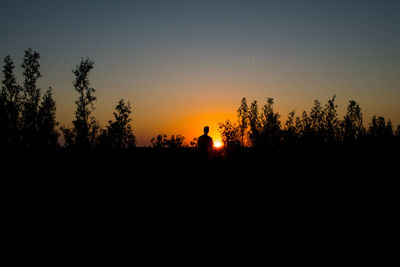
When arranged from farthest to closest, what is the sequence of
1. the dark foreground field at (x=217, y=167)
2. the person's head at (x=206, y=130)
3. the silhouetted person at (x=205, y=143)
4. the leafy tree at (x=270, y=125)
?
the leafy tree at (x=270, y=125) < the silhouetted person at (x=205, y=143) < the person's head at (x=206, y=130) < the dark foreground field at (x=217, y=167)

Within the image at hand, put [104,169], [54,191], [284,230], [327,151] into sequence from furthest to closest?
[327,151] → [104,169] → [54,191] → [284,230]

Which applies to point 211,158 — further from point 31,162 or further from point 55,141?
point 55,141

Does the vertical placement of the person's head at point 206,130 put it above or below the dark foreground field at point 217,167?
above

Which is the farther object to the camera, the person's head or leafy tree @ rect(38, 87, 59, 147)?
leafy tree @ rect(38, 87, 59, 147)

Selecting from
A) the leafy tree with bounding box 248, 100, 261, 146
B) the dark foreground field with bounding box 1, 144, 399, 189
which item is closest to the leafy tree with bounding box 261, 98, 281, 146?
the leafy tree with bounding box 248, 100, 261, 146

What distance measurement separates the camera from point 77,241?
6766 millimetres

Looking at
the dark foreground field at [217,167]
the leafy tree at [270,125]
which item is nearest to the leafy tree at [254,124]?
the leafy tree at [270,125]

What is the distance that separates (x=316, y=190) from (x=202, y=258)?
548 cm

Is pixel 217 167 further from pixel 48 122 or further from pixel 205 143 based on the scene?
pixel 48 122

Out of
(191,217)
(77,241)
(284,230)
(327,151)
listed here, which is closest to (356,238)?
(284,230)

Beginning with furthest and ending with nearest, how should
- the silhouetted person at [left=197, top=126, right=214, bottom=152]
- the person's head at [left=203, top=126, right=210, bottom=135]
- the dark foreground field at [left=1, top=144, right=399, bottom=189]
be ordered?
the silhouetted person at [left=197, top=126, right=214, bottom=152], the person's head at [left=203, top=126, right=210, bottom=135], the dark foreground field at [left=1, top=144, right=399, bottom=189]

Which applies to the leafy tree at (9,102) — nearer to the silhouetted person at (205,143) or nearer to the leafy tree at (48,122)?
the leafy tree at (48,122)

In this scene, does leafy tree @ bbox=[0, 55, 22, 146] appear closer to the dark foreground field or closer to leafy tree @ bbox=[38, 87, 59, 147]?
leafy tree @ bbox=[38, 87, 59, 147]

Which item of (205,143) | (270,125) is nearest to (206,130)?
(205,143)
